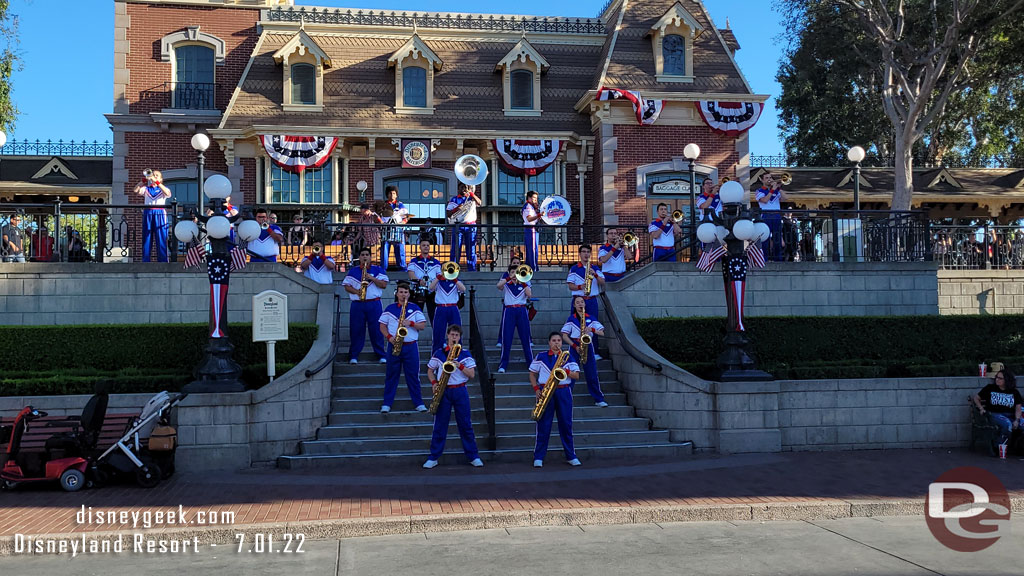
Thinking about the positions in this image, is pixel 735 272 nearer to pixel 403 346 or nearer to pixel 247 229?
pixel 403 346

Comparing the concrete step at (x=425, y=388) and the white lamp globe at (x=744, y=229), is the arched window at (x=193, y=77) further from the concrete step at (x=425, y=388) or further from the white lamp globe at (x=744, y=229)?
the white lamp globe at (x=744, y=229)

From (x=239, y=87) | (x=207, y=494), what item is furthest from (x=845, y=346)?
(x=239, y=87)

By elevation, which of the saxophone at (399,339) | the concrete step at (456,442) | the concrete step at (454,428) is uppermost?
the saxophone at (399,339)

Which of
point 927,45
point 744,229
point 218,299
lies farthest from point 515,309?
point 927,45

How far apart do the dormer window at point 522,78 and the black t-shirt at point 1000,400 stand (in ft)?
47.1

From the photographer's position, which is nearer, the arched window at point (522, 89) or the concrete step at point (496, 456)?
the concrete step at point (496, 456)

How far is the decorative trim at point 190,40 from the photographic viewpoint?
2218 cm

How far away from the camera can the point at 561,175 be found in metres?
22.7

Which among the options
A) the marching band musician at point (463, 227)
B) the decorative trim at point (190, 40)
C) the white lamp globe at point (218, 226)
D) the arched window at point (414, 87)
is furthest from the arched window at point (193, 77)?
the white lamp globe at point (218, 226)

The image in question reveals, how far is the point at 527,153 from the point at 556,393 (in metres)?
12.8

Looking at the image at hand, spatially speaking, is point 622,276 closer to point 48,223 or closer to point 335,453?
point 335,453

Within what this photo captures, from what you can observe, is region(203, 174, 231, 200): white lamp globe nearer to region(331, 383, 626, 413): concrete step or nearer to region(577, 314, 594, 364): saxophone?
region(331, 383, 626, 413): concrete step

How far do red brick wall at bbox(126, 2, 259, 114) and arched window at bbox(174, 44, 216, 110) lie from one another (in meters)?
0.22

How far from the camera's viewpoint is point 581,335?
1173 centimetres
